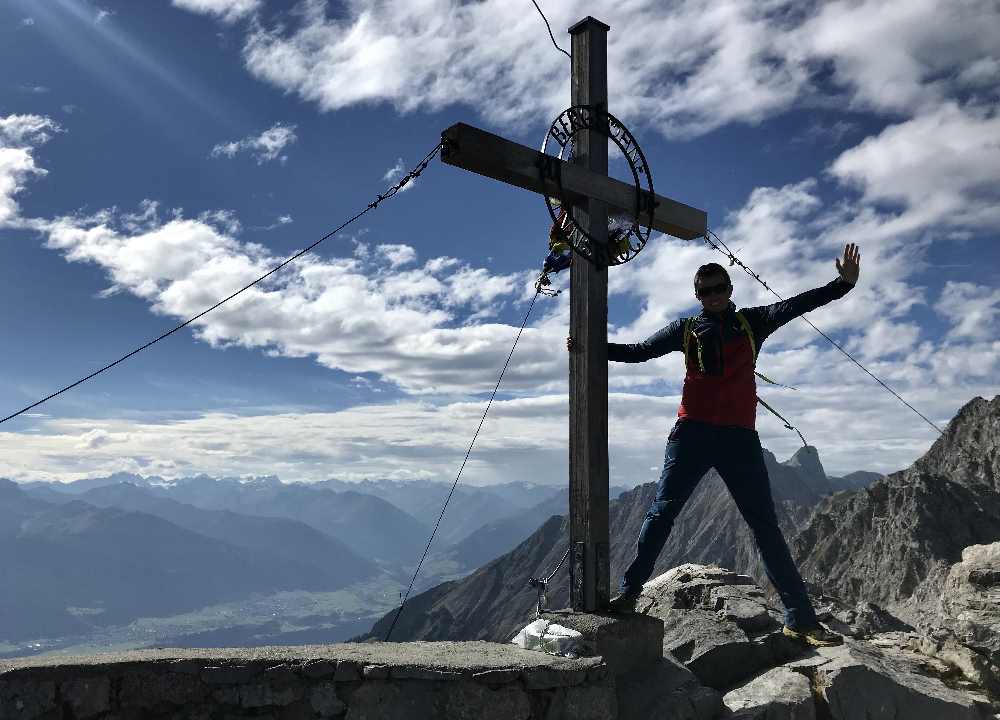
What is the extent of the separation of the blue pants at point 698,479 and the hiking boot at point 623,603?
6cm

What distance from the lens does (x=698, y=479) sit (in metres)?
6.99

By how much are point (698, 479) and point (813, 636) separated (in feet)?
6.66

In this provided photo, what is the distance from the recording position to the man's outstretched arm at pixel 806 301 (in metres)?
6.69

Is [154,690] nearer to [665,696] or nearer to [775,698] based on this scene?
[665,696]

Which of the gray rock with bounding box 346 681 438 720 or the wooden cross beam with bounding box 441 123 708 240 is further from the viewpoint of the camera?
the wooden cross beam with bounding box 441 123 708 240

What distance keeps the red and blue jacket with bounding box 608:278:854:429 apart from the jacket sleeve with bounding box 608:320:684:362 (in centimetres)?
2

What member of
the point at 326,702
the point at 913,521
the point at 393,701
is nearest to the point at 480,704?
the point at 393,701

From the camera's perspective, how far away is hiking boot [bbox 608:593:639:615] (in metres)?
6.54

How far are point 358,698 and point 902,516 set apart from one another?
102m

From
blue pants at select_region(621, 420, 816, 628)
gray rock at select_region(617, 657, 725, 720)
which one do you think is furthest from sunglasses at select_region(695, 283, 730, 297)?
gray rock at select_region(617, 657, 725, 720)

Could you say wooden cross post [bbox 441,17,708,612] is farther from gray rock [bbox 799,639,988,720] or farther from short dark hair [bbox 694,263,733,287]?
gray rock [bbox 799,639,988,720]

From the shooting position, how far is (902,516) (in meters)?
91.4

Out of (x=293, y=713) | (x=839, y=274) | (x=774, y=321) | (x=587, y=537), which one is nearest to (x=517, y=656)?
(x=587, y=537)

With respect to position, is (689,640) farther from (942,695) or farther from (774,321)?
(774,321)
